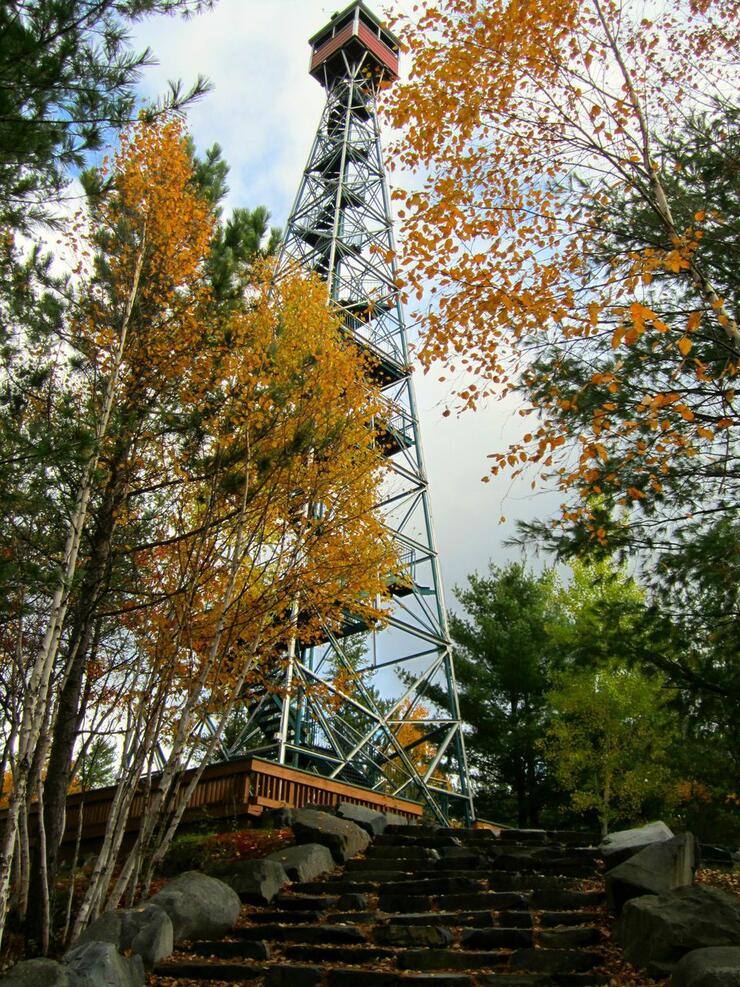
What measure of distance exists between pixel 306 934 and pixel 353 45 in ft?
74.7

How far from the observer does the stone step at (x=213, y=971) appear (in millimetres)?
5105

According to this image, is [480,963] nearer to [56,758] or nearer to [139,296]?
[56,758]

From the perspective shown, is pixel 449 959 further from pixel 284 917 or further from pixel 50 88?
pixel 50 88

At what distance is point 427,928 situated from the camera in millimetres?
5590

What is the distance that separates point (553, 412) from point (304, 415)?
213cm

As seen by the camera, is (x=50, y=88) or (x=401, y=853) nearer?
(x=50, y=88)

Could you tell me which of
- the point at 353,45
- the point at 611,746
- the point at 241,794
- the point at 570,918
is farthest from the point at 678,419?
the point at 353,45

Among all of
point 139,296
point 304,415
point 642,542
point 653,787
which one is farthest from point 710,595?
point 653,787

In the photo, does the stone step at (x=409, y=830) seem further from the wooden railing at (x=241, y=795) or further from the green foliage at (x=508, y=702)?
the green foliage at (x=508, y=702)

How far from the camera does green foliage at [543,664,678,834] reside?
1535 cm

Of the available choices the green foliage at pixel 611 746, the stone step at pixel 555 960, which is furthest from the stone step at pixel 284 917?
the green foliage at pixel 611 746

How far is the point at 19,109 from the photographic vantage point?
4.02 meters

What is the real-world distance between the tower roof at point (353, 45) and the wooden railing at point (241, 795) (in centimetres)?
1895

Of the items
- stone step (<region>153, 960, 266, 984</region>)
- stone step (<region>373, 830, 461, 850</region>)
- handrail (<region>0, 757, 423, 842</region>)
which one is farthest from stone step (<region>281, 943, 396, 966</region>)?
→ handrail (<region>0, 757, 423, 842</region>)
